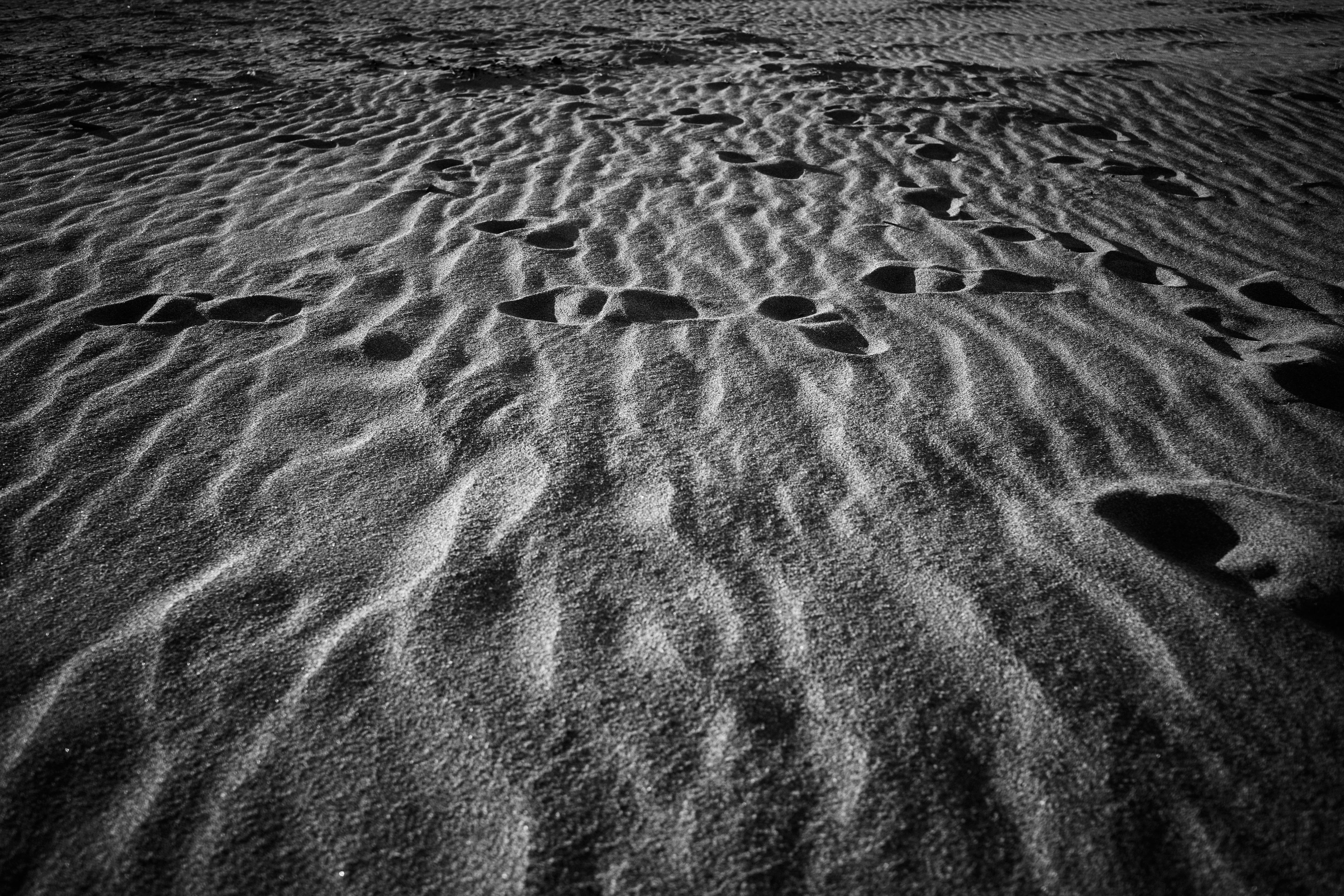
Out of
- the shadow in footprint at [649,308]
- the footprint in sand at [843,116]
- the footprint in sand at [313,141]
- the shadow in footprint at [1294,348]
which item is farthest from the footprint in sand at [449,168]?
the shadow in footprint at [1294,348]

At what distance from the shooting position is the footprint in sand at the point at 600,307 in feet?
9.27

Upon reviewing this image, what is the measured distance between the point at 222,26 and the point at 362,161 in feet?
20.2

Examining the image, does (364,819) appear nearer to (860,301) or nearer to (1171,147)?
(860,301)

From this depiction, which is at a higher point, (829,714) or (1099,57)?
(1099,57)

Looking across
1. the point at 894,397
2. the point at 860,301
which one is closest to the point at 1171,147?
the point at 860,301

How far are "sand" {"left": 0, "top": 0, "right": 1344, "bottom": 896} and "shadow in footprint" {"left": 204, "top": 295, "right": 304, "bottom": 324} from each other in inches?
0.6

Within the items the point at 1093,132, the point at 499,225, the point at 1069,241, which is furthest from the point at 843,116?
the point at 499,225

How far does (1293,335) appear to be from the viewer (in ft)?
8.76

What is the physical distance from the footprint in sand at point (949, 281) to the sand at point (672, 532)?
0.03 meters

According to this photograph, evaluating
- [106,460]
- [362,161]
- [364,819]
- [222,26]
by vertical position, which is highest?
[222,26]

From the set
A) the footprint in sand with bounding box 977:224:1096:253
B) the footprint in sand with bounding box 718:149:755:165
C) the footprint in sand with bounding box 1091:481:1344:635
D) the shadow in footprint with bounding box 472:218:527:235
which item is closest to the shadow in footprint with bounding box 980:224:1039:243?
the footprint in sand with bounding box 977:224:1096:253

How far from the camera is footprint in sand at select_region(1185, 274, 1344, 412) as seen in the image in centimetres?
240

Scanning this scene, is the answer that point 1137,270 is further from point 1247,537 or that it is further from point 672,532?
Result: point 672,532

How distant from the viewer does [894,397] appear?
2359 millimetres
